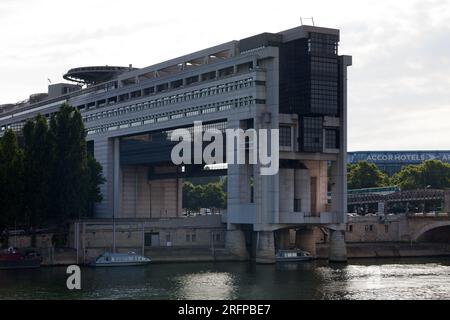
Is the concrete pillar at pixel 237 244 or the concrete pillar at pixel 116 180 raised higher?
the concrete pillar at pixel 116 180

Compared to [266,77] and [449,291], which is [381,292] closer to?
[449,291]

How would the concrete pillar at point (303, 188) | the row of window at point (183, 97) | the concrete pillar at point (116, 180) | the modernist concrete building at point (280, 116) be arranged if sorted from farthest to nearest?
the concrete pillar at point (116, 180) < the concrete pillar at point (303, 188) < the row of window at point (183, 97) < the modernist concrete building at point (280, 116)

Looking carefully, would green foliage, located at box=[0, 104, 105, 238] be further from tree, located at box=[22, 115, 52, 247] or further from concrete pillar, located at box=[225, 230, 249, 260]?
concrete pillar, located at box=[225, 230, 249, 260]

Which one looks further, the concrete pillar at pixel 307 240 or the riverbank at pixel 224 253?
the concrete pillar at pixel 307 240

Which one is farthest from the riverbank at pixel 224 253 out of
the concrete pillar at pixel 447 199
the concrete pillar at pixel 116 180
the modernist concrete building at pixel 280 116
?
the concrete pillar at pixel 116 180

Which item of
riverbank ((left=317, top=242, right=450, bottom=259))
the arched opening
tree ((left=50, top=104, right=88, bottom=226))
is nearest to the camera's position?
tree ((left=50, top=104, right=88, bottom=226))

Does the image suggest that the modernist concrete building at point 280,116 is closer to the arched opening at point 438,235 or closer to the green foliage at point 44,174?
the green foliage at point 44,174

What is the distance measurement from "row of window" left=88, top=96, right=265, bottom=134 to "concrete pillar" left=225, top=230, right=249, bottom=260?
2300 centimetres

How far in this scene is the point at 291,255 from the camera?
156 meters

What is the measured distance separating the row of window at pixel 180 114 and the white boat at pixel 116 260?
33.5 m

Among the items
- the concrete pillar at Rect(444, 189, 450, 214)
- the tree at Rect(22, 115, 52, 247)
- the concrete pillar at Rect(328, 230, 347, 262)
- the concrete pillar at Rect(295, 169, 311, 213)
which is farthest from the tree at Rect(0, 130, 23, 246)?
the concrete pillar at Rect(444, 189, 450, 214)

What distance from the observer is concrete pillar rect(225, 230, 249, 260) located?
15638cm

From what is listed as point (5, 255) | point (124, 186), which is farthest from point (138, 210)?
point (5, 255)

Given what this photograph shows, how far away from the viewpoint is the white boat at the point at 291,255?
154 m
